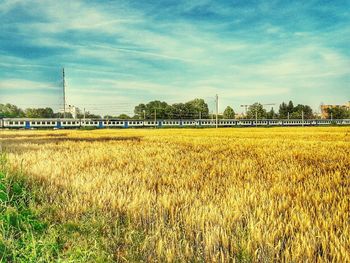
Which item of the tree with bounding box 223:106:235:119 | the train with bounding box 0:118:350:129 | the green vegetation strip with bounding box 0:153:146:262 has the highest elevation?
the tree with bounding box 223:106:235:119

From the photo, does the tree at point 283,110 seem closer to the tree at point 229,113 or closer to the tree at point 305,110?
the tree at point 305,110

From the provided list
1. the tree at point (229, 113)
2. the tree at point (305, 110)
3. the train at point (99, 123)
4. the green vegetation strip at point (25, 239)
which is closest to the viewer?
the green vegetation strip at point (25, 239)

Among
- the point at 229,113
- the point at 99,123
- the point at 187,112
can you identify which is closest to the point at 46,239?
the point at 99,123

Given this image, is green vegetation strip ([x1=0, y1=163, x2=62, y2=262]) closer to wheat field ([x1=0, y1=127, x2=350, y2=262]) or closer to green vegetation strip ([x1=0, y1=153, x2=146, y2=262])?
green vegetation strip ([x1=0, y1=153, x2=146, y2=262])

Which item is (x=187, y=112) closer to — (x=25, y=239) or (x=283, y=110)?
(x=283, y=110)

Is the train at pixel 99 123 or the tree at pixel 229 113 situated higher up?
the tree at pixel 229 113

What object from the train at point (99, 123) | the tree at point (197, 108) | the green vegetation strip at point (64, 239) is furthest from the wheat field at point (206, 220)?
the tree at point (197, 108)

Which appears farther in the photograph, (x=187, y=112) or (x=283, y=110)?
(x=283, y=110)

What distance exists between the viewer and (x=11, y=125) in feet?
238

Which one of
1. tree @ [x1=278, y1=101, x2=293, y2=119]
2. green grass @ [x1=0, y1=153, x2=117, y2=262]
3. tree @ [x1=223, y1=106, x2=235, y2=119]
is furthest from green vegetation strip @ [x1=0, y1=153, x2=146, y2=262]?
tree @ [x1=278, y1=101, x2=293, y2=119]

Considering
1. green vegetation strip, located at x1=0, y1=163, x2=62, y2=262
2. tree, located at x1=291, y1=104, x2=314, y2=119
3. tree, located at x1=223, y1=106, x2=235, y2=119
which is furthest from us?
tree, located at x1=291, y1=104, x2=314, y2=119

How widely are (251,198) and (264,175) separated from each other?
82.5 inches

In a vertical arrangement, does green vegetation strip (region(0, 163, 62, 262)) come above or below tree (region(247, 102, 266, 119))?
below

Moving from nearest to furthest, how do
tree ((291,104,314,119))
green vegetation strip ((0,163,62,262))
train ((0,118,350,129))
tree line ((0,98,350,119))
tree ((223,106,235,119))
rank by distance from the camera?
green vegetation strip ((0,163,62,262)) < train ((0,118,350,129)) < tree line ((0,98,350,119)) < tree ((223,106,235,119)) < tree ((291,104,314,119))
